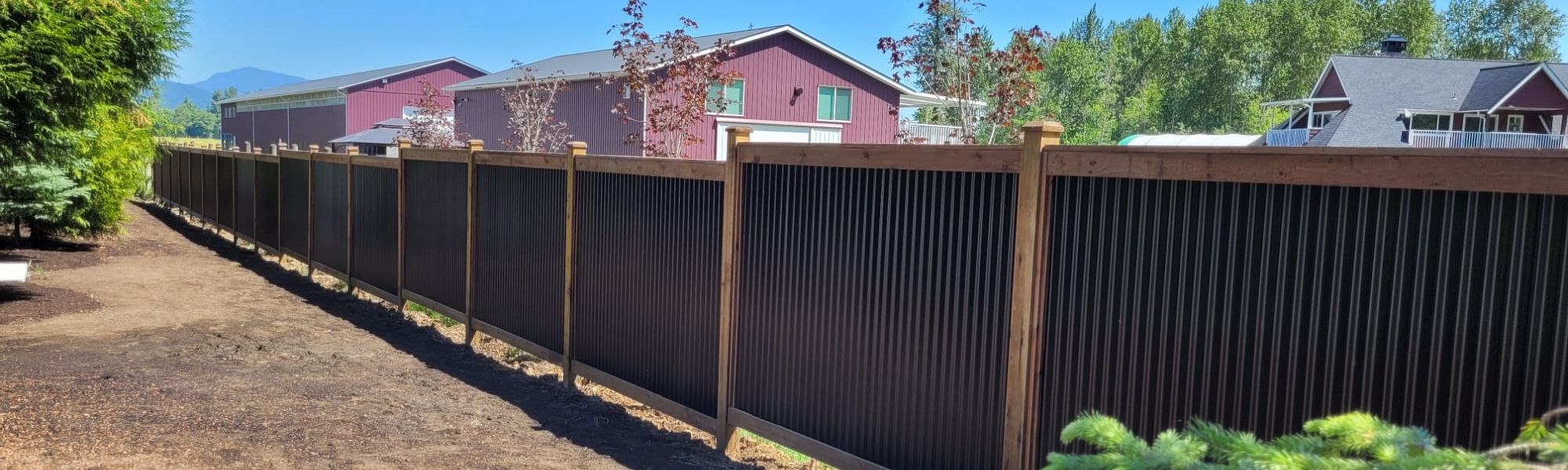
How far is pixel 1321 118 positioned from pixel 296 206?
134ft

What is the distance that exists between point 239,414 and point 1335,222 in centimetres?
525

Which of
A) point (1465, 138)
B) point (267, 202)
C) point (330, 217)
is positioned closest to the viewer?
point (330, 217)

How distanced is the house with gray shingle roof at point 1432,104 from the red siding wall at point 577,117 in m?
24.1

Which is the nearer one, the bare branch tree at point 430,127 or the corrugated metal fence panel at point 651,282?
the corrugated metal fence panel at point 651,282

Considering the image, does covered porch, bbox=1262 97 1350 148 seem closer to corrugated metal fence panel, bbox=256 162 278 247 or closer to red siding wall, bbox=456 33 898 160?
red siding wall, bbox=456 33 898 160

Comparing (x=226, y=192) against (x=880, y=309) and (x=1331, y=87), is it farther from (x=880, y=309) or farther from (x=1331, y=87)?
(x=1331, y=87)

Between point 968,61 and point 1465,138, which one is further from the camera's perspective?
point 1465,138

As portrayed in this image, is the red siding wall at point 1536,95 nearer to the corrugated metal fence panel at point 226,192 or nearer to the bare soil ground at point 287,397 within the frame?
the corrugated metal fence panel at point 226,192

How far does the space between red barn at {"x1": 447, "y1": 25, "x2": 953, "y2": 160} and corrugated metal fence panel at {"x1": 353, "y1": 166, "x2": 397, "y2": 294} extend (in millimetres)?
18334

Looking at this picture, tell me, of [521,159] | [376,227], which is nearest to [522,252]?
[521,159]

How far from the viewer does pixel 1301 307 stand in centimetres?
299

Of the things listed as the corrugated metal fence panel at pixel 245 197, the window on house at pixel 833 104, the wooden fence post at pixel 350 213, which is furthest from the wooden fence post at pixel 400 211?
the window on house at pixel 833 104

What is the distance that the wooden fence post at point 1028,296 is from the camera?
359 centimetres

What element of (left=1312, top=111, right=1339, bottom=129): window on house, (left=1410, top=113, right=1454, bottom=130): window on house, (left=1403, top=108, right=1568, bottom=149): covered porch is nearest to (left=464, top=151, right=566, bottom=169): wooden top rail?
(left=1403, top=108, right=1568, bottom=149): covered porch
